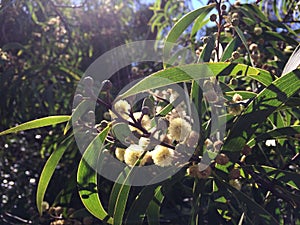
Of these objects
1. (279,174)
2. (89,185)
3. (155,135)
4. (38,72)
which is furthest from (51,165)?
(38,72)

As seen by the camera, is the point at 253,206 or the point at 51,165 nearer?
the point at 253,206

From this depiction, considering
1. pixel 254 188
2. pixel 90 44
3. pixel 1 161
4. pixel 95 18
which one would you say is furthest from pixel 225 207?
pixel 95 18

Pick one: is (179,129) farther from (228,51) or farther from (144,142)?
(228,51)

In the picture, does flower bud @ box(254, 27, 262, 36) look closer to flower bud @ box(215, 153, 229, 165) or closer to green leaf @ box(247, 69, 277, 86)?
green leaf @ box(247, 69, 277, 86)

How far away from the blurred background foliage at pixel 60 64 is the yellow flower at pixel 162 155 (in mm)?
296

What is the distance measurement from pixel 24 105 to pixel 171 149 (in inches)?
54.5

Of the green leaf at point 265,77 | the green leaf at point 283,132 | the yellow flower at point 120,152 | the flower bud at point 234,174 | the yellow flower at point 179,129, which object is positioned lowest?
the flower bud at point 234,174

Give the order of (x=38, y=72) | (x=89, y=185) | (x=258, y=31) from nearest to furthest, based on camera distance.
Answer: (x=89, y=185)
(x=258, y=31)
(x=38, y=72)

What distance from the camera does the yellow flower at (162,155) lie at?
101 cm

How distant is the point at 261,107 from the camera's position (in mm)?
1015

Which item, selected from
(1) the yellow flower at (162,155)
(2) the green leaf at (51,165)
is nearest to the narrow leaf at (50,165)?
(2) the green leaf at (51,165)

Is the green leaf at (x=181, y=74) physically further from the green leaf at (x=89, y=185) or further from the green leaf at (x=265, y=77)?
the green leaf at (x=89, y=185)

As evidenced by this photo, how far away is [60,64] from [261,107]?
161cm

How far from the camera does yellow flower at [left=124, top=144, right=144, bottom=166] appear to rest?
1067 millimetres
